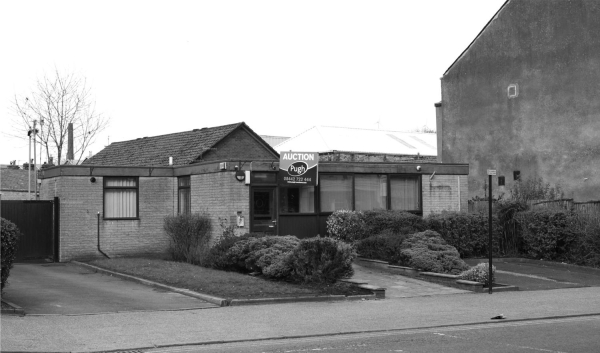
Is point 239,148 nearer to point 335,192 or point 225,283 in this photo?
point 335,192

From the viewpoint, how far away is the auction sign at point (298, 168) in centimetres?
2438

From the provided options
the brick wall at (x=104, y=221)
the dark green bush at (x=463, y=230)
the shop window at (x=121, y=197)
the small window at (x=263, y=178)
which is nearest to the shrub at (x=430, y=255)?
the dark green bush at (x=463, y=230)

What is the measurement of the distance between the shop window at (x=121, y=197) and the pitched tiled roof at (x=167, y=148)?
21.0 feet

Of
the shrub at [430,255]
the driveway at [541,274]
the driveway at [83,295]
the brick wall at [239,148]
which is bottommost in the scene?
the driveway at [541,274]

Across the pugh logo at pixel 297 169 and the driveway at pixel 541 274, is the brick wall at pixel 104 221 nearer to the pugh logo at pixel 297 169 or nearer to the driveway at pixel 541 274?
the pugh logo at pixel 297 169

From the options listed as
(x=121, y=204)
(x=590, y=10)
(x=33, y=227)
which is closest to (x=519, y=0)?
(x=590, y=10)

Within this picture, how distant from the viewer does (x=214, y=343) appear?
12047 mm

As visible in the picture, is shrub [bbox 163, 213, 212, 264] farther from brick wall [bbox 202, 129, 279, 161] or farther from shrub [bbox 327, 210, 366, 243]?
brick wall [bbox 202, 129, 279, 161]

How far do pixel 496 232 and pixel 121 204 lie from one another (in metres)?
13.7

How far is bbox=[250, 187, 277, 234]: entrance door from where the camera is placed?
24.0m

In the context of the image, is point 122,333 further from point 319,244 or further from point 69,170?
point 69,170

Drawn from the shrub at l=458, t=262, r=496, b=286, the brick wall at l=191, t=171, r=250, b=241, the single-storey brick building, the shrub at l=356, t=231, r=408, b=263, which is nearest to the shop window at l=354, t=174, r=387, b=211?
the single-storey brick building

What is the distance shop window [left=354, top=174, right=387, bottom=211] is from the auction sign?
7.10ft

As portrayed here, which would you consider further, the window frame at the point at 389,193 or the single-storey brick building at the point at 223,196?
the window frame at the point at 389,193
